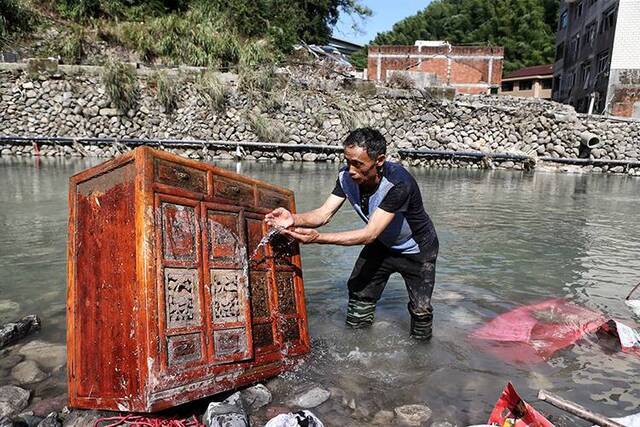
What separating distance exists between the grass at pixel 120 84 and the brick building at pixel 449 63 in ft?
65.6

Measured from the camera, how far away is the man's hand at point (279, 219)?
316 centimetres

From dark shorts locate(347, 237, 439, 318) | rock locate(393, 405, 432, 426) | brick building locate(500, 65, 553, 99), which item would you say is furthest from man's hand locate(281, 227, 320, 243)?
brick building locate(500, 65, 553, 99)

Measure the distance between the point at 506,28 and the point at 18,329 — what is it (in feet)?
186

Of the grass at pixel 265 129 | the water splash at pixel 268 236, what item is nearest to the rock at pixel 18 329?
the water splash at pixel 268 236

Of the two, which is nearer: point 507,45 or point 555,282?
point 555,282

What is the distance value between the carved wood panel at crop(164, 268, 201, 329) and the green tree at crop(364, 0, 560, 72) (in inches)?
2034

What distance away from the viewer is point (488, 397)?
320cm

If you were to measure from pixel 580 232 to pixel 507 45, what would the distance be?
49.1 m

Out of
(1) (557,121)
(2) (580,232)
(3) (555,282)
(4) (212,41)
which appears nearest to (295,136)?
(4) (212,41)

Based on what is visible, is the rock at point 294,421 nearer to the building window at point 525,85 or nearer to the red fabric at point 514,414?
the red fabric at point 514,414

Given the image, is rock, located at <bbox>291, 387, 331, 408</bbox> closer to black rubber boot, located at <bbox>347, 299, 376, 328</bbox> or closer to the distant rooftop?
black rubber boot, located at <bbox>347, 299, 376, 328</bbox>

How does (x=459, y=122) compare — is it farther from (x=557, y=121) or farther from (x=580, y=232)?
(x=580, y=232)

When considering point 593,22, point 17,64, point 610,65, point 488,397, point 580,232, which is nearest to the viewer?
point 488,397

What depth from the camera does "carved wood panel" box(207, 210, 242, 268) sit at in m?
2.76
